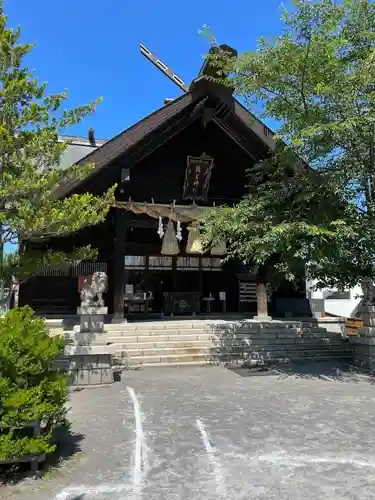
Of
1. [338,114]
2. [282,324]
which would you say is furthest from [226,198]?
[338,114]

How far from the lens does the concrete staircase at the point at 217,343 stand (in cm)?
1115

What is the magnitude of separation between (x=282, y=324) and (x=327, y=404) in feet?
20.7

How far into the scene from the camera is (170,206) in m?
14.1

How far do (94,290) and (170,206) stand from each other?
5611 mm

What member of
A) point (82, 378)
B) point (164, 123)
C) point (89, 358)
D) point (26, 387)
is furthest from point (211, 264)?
point (26, 387)

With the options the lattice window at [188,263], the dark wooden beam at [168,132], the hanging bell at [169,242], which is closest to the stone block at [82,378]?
the hanging bell at [169,242]

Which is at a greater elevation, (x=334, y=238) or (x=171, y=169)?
(x=171, y=169)

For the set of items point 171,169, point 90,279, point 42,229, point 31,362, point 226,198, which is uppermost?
point 171,169

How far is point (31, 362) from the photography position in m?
4.44

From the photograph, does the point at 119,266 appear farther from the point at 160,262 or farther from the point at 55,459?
the point at 55,459

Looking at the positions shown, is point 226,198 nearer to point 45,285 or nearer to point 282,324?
point 282,324

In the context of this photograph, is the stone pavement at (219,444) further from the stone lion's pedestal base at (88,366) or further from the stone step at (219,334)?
the stone step at (219,334)

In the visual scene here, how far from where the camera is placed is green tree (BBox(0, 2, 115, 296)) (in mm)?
6656

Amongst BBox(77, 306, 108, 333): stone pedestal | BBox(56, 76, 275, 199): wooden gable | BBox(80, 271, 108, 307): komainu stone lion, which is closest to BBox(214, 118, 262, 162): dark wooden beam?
BBox(56, 76, 275, 199): wooden gable
